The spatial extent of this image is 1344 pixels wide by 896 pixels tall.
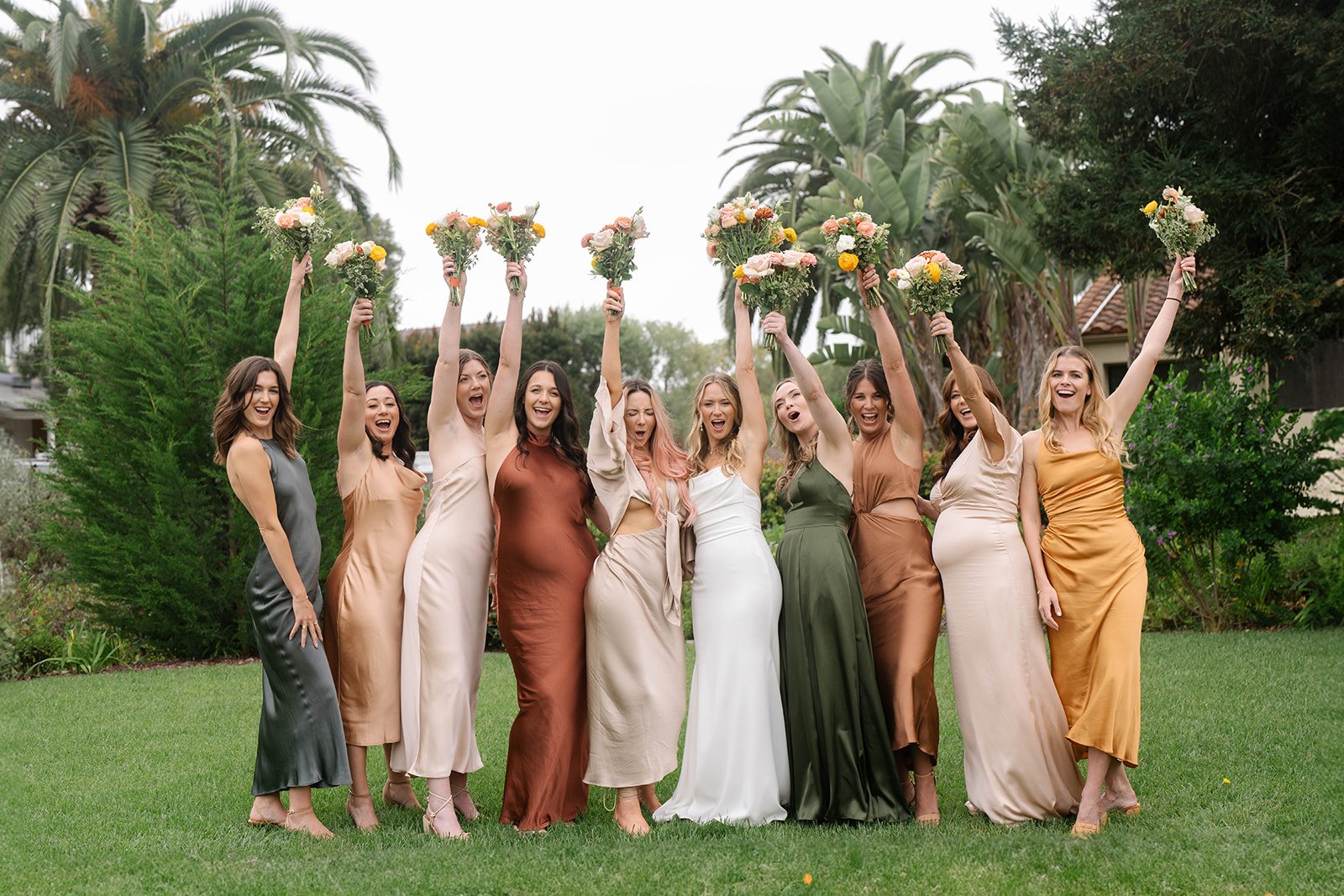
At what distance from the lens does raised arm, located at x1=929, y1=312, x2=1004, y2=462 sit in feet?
19.7

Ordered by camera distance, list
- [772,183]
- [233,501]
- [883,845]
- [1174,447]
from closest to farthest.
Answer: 1. [883,845]
2. [1174,447]
3. [233,501]
4. [772,183]

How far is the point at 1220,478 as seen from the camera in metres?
12.8

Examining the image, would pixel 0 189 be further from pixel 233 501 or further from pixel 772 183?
pixel 772 183

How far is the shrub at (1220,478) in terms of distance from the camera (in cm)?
1272

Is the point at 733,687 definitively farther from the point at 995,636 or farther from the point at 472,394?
the point at 472,394

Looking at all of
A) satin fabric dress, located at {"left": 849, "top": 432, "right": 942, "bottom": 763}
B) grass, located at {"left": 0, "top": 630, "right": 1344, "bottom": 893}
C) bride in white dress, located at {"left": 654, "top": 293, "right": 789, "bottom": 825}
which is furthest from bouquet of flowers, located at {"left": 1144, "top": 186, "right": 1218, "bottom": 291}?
grass, located at {"left": 0, "top": 630, "right": 1344, "bottom": 893}

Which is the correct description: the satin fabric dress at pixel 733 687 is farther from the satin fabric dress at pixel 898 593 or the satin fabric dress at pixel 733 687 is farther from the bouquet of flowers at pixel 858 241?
the bouquet of flowers at pixel 858 241

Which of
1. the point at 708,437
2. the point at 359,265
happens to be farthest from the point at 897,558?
the point at 359,265

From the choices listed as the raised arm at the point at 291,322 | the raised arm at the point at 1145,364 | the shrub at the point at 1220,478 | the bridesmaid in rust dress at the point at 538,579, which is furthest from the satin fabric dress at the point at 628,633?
the shrub at the point at 1220,478

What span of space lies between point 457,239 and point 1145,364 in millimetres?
3777

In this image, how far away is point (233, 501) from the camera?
540 inches

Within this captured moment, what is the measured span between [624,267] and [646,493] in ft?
4.12

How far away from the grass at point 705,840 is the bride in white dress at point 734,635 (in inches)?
10.9

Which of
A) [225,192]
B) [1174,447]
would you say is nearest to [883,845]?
[1174,447]
